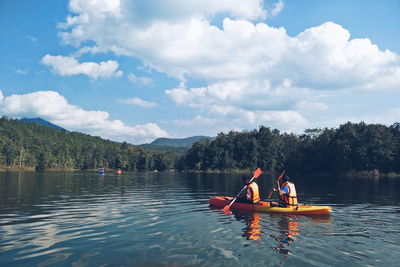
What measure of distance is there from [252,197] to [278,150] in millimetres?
91980

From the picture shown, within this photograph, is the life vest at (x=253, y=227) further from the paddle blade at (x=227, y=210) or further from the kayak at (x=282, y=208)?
the paddle blade at (x=227, y=210)

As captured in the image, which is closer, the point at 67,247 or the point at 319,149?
the point at 67,247

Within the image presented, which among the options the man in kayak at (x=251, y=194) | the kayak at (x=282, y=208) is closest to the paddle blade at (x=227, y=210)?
the kayak at (x=282, y=208)

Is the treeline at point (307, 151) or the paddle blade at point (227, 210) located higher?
the treeline at point (307, 151)

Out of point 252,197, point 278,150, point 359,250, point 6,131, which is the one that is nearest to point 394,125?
point 278,150

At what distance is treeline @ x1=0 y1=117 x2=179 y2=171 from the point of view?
396 ft

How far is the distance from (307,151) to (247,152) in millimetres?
21727

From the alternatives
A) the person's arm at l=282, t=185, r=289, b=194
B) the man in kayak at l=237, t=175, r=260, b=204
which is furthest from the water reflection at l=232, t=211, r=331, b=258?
the person's arm at l=282, t=185, r=289, b=194

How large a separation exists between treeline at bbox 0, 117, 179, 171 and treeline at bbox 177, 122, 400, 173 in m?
27.1

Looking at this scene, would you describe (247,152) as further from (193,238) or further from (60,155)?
(193,238)

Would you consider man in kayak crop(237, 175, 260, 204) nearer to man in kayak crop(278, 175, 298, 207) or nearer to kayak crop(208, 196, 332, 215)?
kayak crop(208, 196, 332, 215)

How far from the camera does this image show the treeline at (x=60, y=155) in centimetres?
12069

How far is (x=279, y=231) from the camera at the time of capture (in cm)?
1221

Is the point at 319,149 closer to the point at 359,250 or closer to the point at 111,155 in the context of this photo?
the point at 359,250
